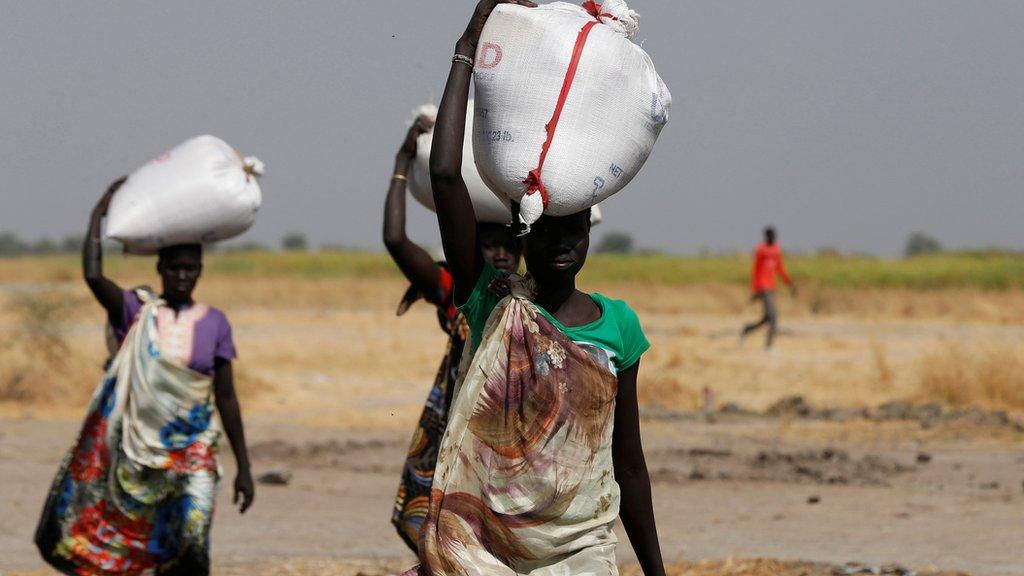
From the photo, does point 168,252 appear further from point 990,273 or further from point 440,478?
point 990,273

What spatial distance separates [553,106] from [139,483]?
3050 millimetres

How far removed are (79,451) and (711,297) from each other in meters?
29.8

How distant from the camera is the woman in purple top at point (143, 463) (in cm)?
532

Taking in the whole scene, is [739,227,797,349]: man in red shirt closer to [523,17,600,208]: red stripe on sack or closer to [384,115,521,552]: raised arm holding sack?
[384,115,521,552]: raised arm holding sack

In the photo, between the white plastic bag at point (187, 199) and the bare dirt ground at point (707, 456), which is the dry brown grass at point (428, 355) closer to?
the bare dirt ground at point (707, 456)

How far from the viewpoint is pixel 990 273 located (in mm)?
43594

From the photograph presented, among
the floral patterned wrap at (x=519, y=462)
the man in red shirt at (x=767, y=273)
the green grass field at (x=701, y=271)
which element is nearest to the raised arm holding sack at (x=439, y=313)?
the floral patterned wrap at (x=519, y=462)

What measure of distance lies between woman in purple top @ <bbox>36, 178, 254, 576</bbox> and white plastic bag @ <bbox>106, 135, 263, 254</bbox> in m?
0.23

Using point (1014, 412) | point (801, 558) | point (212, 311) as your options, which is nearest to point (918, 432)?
point (1014, 412)

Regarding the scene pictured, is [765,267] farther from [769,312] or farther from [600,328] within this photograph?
[600,328]

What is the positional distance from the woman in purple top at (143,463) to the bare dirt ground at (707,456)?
Result: 3.55 feet

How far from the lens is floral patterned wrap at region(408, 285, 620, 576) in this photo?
3.00 m

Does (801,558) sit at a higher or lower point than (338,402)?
higher

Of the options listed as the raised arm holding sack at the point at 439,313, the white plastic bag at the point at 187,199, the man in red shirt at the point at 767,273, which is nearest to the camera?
the raised arm holding sack at the point at 439,313
